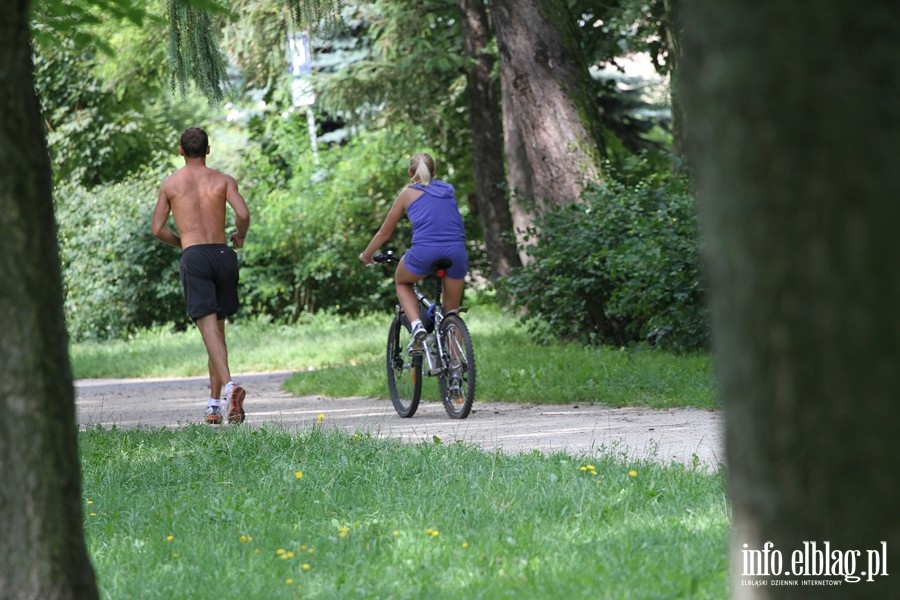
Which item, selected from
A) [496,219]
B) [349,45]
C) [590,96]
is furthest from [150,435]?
[349,45]

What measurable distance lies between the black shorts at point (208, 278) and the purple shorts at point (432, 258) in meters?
1.31

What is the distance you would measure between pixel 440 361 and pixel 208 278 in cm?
182

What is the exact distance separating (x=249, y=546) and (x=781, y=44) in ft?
11.1

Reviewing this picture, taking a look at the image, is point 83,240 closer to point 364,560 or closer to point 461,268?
Result: point 461,268

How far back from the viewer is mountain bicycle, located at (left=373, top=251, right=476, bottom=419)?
9.52m

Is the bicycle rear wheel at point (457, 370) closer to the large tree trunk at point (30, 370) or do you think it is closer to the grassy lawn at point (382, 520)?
the grassy lawn at point (382, 520)

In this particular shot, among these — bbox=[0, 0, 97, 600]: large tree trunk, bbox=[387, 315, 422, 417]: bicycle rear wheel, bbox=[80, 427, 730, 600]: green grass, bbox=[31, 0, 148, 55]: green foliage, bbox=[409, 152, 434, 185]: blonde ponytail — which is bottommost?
bbox=[80, 427, 730, 600]: green grass

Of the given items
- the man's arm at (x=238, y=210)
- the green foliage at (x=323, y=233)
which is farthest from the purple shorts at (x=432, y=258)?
the green foliage at (x=323, y=233)

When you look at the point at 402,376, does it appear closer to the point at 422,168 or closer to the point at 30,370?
the point at 422,168

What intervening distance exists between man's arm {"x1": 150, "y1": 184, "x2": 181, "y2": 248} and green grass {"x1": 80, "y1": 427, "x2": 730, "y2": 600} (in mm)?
2603

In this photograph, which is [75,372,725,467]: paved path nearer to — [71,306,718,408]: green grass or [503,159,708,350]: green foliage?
[71,306,718,408]: green grass

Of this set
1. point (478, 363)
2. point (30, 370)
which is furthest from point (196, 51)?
point (30, 370)

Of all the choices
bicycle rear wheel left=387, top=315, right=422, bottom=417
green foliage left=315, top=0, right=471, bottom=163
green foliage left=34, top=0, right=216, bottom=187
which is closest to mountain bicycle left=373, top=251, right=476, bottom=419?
bicycle rear wheel left=387, top=315, right=422, bottom=417

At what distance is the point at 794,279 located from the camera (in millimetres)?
2217
